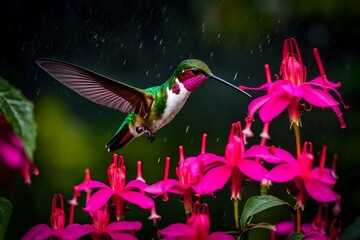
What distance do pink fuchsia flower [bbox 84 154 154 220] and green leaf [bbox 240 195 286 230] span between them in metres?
0.12


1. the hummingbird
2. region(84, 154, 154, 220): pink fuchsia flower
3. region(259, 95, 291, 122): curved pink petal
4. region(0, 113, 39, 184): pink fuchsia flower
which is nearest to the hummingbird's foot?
the hummingbird

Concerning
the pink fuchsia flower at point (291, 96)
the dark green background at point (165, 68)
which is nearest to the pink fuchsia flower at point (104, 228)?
the pink fuchsia flower at point (291, 96)

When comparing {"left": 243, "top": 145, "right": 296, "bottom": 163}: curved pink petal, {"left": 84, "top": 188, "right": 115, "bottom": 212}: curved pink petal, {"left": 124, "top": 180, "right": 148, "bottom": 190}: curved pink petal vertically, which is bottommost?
{"left": 84, "top": 188, "right": 115, "bottom": 212}: curved pink petal

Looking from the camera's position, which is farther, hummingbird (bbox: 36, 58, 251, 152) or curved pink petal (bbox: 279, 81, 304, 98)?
hummingbird (bbox: 36, 58, 251, 152)

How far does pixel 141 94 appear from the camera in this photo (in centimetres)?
122

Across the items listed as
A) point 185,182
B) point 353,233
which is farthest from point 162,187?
point 353,233

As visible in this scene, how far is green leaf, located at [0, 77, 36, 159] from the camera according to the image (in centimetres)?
61

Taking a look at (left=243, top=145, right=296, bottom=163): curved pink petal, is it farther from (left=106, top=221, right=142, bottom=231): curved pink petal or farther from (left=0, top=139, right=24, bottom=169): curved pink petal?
(left=0, top=139, right=24, bottom=169): curved pink petal

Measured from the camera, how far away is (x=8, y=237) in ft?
6.40

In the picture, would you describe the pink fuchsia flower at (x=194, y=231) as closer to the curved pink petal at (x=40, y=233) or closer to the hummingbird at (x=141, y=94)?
the curved pink petal at (x=40, y=233)

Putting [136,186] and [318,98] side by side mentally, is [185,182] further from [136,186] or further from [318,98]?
[318,98]

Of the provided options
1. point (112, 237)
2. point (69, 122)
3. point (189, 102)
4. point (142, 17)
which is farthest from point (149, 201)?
point (142, 17)

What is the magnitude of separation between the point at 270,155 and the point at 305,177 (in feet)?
0.16

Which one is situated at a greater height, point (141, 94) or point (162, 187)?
point (141, 94)
